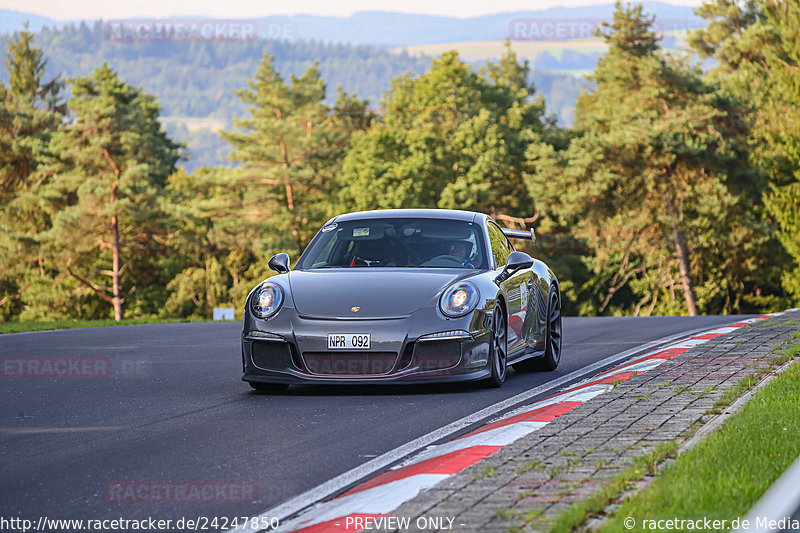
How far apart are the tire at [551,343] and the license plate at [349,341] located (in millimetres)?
2215

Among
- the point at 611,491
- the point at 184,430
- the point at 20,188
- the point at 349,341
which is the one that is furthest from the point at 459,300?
the point at 20,188

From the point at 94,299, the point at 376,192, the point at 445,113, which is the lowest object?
the point at 94,299

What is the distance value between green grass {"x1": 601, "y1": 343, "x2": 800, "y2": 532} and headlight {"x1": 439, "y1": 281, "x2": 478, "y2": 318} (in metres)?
2.50

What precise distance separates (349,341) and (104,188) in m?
60.0

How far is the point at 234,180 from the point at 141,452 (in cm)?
6255

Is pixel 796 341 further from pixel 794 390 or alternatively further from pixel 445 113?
pixel 445 113

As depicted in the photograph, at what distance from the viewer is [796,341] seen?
452 inches

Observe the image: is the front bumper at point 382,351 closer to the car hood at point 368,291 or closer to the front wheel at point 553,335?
the car hood at point 368,291

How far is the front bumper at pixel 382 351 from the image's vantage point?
8.63m

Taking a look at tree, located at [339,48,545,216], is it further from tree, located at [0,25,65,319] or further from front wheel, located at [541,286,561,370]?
front wheel, located at [541,286,561,370]

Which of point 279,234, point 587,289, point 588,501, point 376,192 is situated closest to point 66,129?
point 279,234

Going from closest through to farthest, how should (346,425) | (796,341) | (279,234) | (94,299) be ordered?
1. (346,425)
2. (796,341)
3. (279,234)
4. (94,299)

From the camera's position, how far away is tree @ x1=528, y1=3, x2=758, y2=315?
167ft

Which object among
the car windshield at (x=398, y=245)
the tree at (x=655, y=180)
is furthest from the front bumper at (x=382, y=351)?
the tree at (x=655, y=180)
